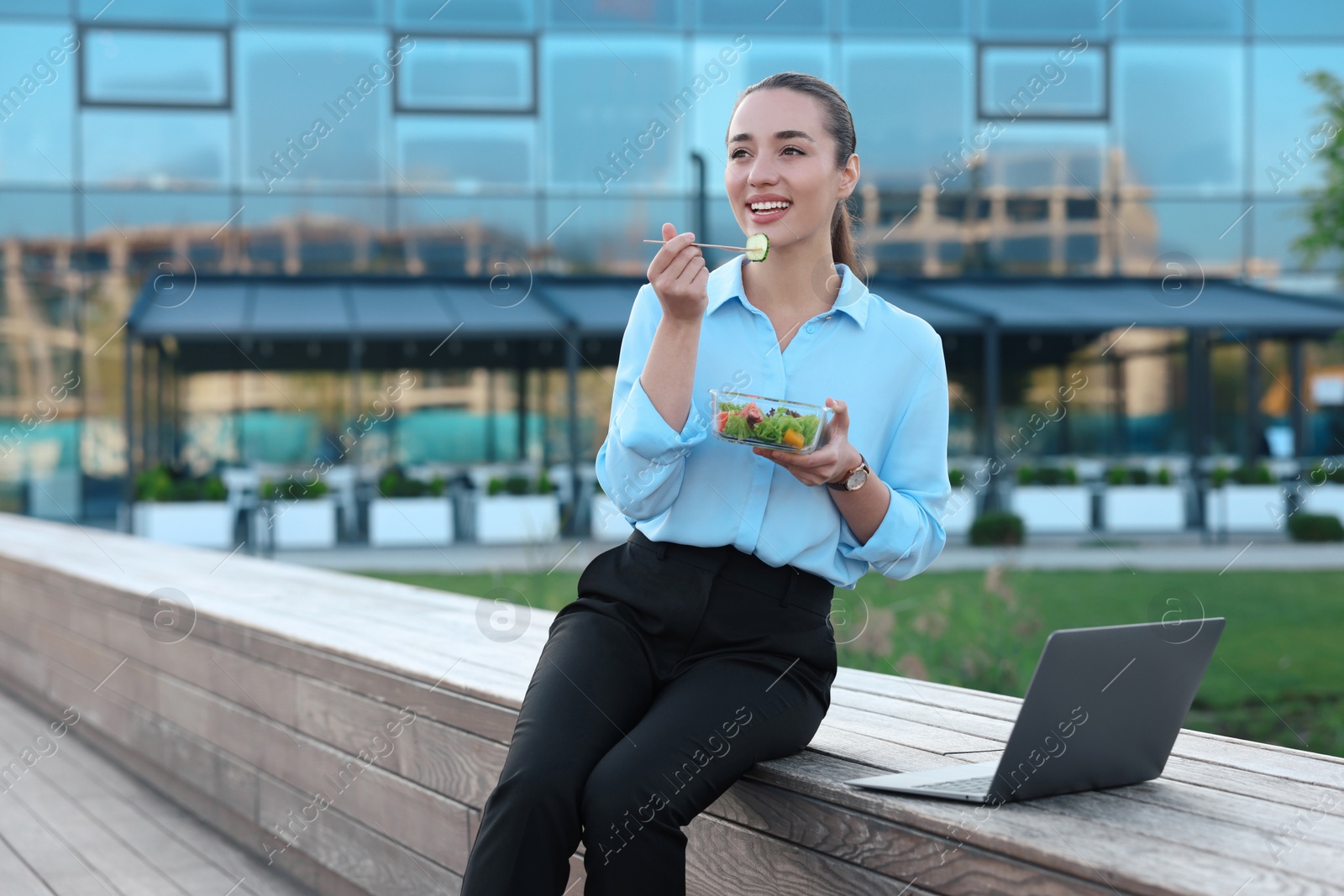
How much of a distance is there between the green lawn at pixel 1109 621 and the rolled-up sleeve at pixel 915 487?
2.11 m

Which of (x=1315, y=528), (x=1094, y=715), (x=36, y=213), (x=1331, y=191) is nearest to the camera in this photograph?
(x=1094, y=715)

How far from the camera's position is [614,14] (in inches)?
637

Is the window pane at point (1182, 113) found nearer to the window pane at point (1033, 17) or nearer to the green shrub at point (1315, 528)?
the window pane at point (1033, 17)

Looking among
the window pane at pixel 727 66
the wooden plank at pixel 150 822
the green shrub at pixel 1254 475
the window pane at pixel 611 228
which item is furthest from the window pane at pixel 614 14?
the wooden plank at pixel 150 822

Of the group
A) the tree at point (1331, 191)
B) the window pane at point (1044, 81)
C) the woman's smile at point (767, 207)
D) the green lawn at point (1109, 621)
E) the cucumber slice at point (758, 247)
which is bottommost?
the green lawn at point (1109, 621)

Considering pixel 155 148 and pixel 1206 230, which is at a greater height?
pixel 155 148

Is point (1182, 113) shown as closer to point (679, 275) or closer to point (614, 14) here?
point (614, 14)

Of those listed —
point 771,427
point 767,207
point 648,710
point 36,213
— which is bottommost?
point 648,710

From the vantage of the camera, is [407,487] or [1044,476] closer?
[407,487]

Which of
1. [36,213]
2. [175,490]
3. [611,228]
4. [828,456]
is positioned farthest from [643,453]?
[36,213]

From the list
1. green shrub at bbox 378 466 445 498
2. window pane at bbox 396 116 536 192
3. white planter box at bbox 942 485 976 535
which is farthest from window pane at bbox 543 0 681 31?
white planter box at bbox 942 485 976 535

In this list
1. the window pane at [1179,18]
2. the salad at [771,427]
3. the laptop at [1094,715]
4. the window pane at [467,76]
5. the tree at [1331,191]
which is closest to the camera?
the laptop at [1094,715]

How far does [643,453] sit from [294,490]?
12.0 m

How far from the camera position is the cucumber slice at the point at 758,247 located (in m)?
2.07
